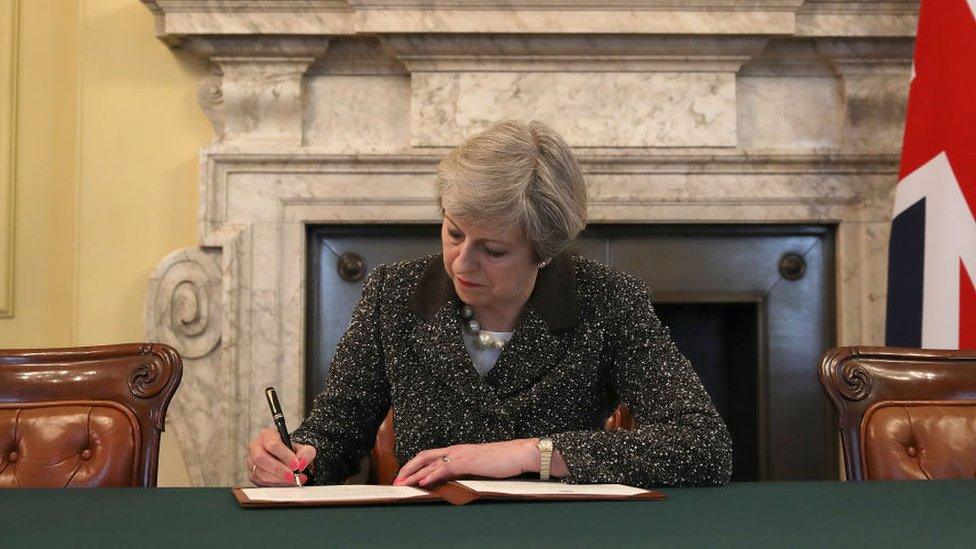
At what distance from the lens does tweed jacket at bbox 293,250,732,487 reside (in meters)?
2.04

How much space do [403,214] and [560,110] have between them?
1.90ft

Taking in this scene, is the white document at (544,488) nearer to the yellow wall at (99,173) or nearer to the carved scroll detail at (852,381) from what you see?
the carved scroll detail at (852,381)

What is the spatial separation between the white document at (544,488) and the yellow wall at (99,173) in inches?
83.7

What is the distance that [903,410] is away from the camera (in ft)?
6.71

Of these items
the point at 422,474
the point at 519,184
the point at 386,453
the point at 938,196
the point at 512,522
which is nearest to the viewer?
the point at 512,522

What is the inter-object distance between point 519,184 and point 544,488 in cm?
57

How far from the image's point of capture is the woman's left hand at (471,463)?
166 centimetres

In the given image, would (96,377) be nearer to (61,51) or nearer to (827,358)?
(827,358)

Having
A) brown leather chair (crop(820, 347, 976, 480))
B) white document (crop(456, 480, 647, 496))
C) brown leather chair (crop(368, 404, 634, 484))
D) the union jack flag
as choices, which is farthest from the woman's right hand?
the union jack flag

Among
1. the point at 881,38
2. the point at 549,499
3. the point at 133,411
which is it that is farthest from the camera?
the point at 881,38

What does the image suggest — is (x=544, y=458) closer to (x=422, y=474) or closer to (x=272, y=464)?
(x=422, y=474)

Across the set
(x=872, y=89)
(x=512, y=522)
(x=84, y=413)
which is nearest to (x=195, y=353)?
(x=84, y=413)

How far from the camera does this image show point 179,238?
3.58 meters

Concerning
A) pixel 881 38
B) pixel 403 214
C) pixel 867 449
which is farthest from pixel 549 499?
pixel 881 38
